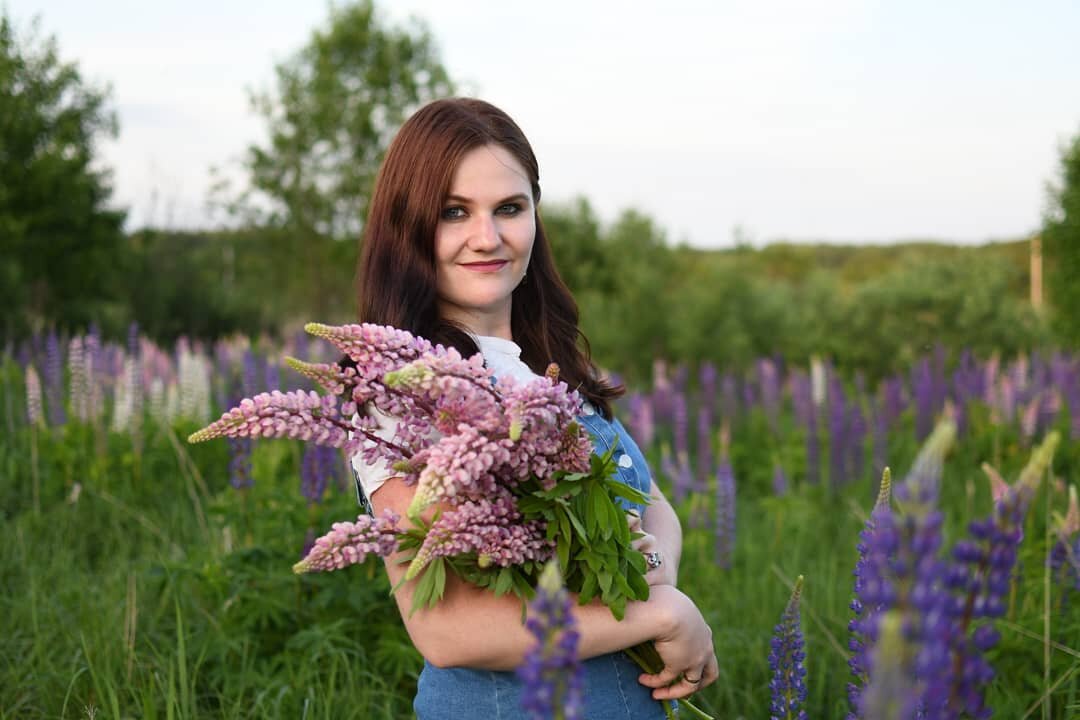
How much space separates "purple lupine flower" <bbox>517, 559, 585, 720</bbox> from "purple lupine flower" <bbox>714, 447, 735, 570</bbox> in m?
3.58

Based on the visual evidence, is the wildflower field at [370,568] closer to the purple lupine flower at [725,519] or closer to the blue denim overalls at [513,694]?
the purple lupine flower at [725,519]

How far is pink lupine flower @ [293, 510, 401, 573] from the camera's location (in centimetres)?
150

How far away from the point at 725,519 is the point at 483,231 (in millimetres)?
2773

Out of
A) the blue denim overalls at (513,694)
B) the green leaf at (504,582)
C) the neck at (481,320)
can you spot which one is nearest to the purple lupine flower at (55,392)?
the neck at (481,320)

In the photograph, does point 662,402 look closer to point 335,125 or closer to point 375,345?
point 375,345

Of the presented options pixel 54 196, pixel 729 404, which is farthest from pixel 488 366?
pixel 54 196

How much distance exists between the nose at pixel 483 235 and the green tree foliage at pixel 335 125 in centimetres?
2131

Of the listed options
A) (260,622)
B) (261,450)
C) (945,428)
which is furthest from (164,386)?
(945,428)

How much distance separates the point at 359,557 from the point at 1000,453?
6.41 metres

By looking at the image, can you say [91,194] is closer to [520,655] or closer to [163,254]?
[163,254]

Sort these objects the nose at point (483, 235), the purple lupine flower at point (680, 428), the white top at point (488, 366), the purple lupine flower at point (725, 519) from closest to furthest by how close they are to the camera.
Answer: the white top at point (488, 366), the nose at point (483, 235), the purple lupine flower at point (725, 519), the purple lupine flower at point (680, 428)

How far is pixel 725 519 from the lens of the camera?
4637 millimetres

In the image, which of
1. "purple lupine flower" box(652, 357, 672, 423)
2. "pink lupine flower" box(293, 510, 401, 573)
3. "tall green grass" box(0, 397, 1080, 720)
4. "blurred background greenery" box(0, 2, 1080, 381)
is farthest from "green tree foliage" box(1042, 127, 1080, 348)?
"pink lupine flower" box(293, 510, 401, 573)

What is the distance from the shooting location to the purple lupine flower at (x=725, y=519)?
4543 millimetres
